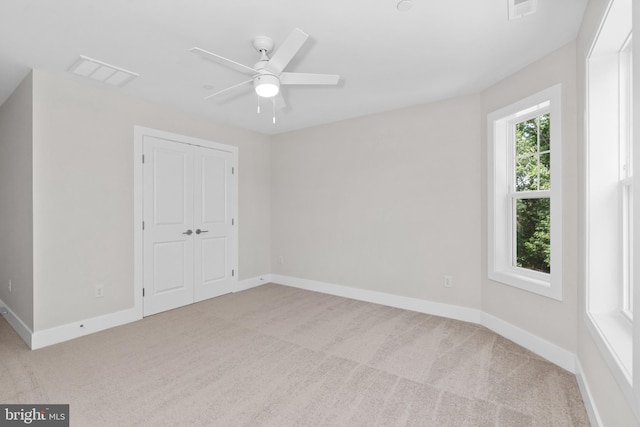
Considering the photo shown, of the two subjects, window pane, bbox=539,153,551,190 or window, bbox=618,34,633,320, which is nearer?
window, bbox=618,34,633,320

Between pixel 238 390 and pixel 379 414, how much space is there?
99 centimetres

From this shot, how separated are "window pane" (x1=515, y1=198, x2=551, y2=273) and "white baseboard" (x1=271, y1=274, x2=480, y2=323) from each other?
82 cm

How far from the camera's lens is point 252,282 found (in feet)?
16.8

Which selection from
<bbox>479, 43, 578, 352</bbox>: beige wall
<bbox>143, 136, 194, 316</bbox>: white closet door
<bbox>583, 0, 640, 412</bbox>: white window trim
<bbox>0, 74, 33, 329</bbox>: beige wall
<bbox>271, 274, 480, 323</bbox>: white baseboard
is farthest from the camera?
<bbox>143, 136, 194, 316</bbox>: white closet door

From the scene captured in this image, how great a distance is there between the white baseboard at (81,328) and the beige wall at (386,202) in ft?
7.86

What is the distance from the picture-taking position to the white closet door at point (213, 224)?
4.32 m

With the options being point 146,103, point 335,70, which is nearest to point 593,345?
point 335,70

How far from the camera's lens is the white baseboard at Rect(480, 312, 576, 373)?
2438 millimetres

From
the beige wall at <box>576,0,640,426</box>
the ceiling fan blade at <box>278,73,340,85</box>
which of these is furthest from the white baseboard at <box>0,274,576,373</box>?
the ceiling fan blade at <box>278,73,340,85</box>

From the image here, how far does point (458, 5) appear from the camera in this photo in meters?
1.99

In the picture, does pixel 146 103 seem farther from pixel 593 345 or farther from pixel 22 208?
pixel 593 345

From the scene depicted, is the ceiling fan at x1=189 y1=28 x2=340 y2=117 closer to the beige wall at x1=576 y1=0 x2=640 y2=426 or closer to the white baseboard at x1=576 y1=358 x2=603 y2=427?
the beige wall at x1=576 y1=0 x2=640 y2=426

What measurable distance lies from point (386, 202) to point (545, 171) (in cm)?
177

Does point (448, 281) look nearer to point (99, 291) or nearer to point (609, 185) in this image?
point (609, 185)
